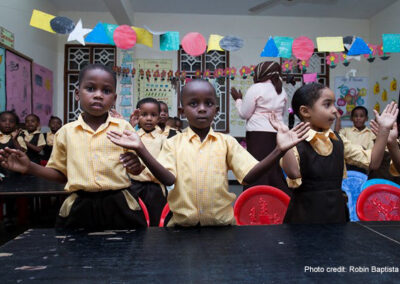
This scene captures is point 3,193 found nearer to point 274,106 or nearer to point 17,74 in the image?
point 274,106

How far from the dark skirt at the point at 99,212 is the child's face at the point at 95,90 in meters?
0.35

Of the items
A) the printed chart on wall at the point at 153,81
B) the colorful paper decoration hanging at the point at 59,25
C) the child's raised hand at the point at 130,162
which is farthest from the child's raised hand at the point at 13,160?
the printed chart on wall at the point at 153,81

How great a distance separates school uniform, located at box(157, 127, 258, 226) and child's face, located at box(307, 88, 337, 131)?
1.61 ft

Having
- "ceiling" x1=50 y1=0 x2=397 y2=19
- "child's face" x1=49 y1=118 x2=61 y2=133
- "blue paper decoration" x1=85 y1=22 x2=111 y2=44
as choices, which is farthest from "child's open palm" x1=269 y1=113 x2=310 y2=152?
"ceiling" x1=50 y1=0 x2=397 y2=19

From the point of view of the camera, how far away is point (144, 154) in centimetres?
112

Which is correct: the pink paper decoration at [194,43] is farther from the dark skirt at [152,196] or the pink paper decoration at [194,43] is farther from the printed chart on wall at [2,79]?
the printed chart on wall at [2,79]

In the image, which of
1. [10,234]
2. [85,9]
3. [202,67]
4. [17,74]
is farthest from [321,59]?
[10,234]

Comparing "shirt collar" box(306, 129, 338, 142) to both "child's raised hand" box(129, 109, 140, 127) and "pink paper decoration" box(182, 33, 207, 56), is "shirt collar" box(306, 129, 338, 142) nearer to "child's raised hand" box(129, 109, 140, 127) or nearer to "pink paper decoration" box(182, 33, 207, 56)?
"child's raised hand" box(129, 109, 140, 127)

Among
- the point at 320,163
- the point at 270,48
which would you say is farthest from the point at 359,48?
the point at 320,163

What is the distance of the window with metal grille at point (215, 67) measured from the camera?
20.7 ft

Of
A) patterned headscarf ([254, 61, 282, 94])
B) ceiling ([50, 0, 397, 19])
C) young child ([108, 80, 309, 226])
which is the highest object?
ceiling ([50, 0, 397, 19])

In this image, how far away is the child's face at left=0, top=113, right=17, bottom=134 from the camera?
12.5 ft

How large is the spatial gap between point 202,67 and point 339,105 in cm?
273

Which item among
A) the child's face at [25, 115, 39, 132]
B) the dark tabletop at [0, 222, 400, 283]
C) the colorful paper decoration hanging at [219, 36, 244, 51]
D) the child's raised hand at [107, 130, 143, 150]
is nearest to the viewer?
the dark tabletop at [0, 222, 400, 283]
